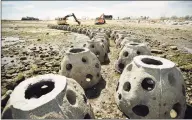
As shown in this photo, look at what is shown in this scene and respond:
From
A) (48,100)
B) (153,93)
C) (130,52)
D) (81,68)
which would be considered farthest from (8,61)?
(153,93)

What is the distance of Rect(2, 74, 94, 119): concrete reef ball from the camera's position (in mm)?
3939

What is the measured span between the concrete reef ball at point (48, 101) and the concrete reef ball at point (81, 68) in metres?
2.86

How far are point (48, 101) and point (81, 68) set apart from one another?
417 cm

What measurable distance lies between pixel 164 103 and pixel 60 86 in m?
3.06

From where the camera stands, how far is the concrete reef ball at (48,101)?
12.9ft

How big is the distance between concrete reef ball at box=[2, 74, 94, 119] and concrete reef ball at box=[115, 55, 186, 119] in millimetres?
1593

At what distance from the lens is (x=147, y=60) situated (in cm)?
702

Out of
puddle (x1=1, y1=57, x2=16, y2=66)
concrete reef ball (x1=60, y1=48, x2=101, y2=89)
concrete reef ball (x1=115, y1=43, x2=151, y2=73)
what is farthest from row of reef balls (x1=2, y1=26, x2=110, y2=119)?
puddle (x1=1, y1=57, x2=16, y2=66)

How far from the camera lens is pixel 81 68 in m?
8.18

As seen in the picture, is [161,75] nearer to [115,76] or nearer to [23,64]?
[115,76]

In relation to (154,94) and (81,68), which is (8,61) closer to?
(81,68)

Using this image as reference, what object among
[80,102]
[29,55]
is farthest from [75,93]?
[29,55]

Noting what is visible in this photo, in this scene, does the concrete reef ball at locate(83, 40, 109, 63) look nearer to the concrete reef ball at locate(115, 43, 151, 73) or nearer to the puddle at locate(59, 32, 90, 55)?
the concrete reef ball at locate(115, 43, 151, 73)

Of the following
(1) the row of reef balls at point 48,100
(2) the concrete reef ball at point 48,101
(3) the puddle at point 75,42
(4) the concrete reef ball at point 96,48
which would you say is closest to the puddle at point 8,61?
(3) the puddle at point 75,42
